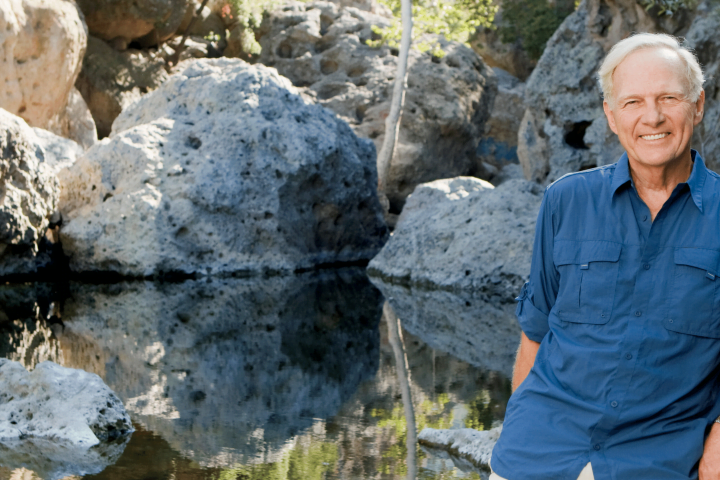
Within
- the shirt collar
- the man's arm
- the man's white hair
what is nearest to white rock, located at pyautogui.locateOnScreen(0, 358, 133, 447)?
the man's arm

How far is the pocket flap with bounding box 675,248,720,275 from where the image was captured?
1406 mm

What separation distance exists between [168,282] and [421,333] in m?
4.15

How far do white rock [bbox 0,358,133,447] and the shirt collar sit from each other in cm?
266

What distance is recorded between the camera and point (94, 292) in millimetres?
8289

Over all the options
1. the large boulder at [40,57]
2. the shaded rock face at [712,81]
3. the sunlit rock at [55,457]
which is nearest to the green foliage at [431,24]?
the large boulder at [40,57]

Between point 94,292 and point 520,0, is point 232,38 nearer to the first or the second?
point 520,0

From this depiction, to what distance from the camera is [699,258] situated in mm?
1415

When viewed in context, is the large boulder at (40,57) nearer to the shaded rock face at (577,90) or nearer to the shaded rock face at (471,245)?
the shaded rock face at (471,245)

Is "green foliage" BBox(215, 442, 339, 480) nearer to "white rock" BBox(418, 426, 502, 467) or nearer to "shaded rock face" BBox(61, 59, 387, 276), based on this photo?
"white rock" BBox(418, 426, 502, 467)

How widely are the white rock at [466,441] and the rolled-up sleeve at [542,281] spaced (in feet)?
5.23

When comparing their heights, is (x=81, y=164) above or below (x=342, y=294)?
above

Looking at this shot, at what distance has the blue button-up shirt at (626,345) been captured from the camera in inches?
54.9

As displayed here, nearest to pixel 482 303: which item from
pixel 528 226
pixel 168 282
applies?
pixel 528 226

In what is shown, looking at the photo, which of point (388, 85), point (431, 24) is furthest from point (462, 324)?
point (388, 85)
